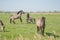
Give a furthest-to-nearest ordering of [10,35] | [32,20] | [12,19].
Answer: [32,20] → [12,19] → [10,35]

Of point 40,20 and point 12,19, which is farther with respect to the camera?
point 12,19

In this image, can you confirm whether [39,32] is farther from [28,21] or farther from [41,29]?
[28,21]

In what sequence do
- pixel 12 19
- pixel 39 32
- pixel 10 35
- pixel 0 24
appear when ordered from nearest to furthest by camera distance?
1. pixel 10 35
2. pixel 39 32
3. pixel 0 24
4. pixel 12 19

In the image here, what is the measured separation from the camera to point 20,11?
95.2ft

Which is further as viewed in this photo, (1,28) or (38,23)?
(1,28)

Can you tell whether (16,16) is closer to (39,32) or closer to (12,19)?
(12,19)

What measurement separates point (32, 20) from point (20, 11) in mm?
2104

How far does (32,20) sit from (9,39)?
1425 cm

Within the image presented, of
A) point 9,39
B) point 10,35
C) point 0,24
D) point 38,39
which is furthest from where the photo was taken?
point 0,24

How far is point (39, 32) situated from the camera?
18031mm

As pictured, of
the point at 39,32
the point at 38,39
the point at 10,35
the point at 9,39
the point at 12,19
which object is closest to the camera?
the point at 38,39

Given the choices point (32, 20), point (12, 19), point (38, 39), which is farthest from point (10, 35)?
point (32, 20)

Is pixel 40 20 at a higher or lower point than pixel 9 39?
higher

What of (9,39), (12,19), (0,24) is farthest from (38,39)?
(12,19)
